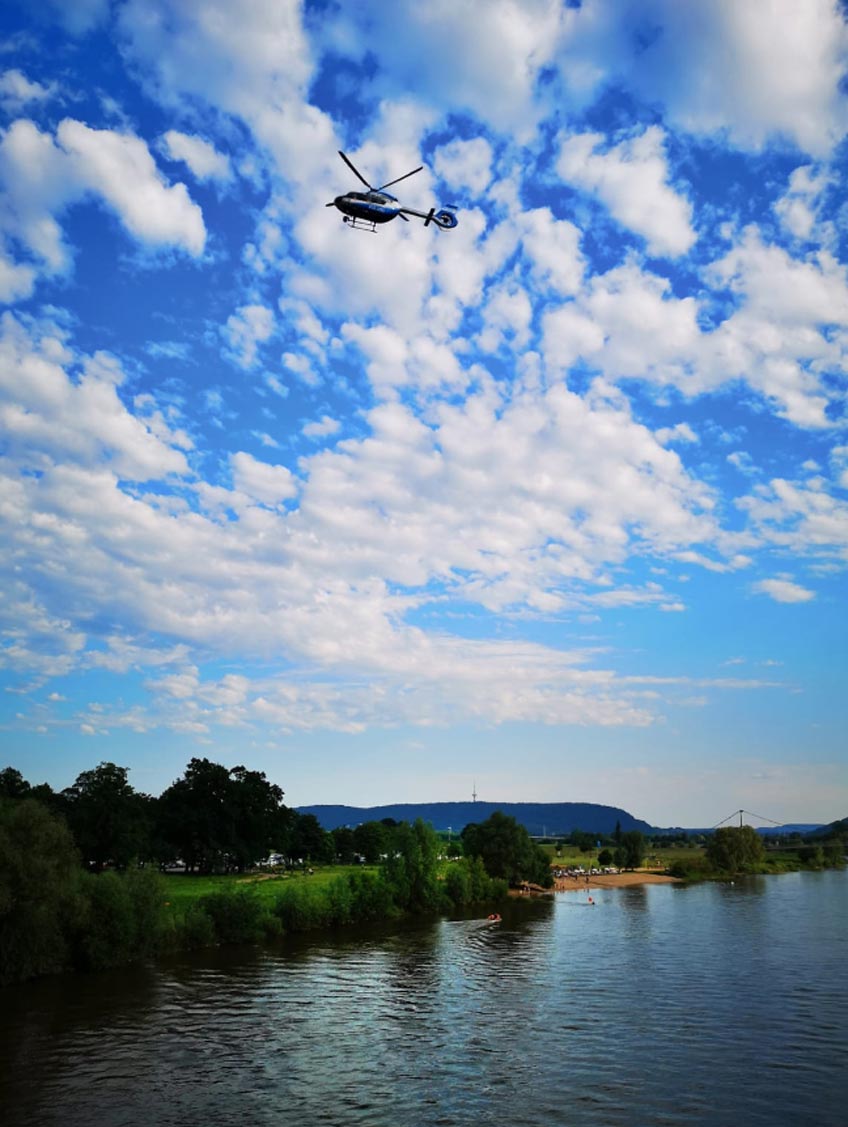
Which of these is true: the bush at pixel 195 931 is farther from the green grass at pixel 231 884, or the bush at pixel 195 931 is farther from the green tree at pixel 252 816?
the green tree at pixel 252 816

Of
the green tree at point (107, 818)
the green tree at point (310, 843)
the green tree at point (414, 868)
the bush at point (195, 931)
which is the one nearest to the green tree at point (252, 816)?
the green tree at point (107, 818)

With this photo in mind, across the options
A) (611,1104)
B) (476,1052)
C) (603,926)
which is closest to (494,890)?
(603,926)

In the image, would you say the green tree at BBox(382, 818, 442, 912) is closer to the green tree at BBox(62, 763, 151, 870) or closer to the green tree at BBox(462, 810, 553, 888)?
the green tree at BBox(462, 810, 553, 888)

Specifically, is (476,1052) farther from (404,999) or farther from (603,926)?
(603,926)

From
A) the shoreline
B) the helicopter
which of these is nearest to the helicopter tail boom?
the helicopter

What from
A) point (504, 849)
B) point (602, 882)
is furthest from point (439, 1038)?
point (602, 882)

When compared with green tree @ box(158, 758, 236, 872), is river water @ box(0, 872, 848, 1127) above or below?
below
